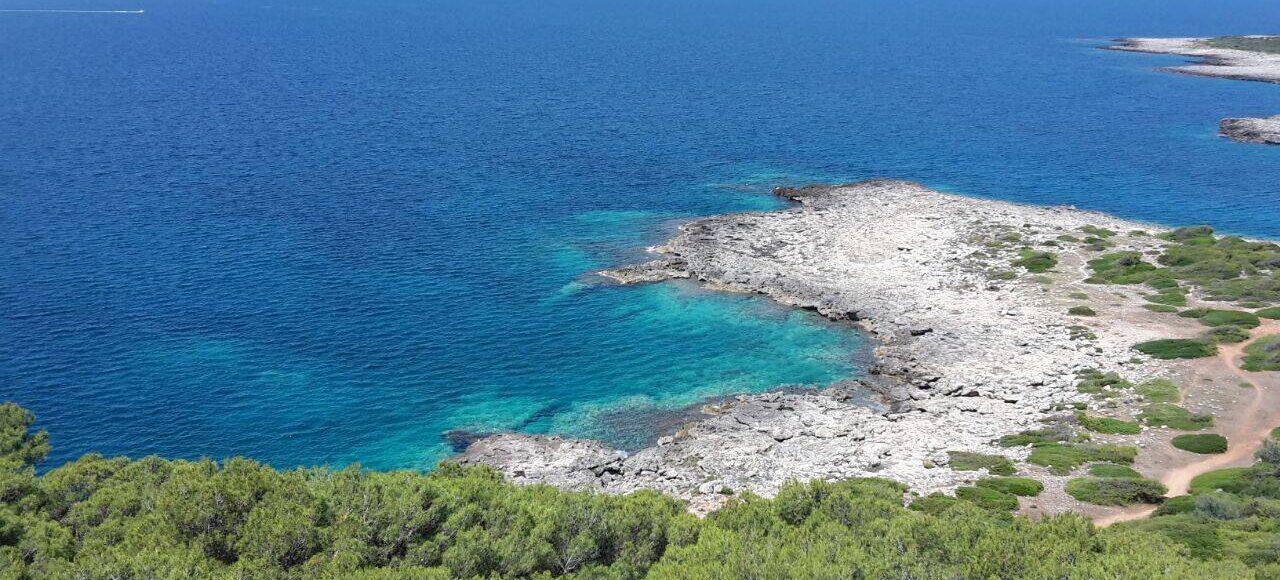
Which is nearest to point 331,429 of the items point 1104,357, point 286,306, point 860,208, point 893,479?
point 286,306

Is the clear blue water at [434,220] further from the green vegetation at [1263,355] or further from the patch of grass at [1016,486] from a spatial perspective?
the green vegetation at [1263,355]

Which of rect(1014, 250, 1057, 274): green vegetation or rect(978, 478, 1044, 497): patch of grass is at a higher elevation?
rect(1014, 250, 1057, 274): green vegetation

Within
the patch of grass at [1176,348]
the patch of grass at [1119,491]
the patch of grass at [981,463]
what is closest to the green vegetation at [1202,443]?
the patch of grass at [1119,491]

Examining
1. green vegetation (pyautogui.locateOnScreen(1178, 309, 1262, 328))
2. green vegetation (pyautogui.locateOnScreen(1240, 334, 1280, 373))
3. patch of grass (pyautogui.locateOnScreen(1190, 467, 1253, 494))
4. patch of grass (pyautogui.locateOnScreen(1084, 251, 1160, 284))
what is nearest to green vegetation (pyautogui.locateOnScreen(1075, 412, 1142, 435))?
patch of grass (pyautogui.locateOnScreen(1190, 467, 1253, 494))

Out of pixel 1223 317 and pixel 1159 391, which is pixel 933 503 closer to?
pixel 1159 391

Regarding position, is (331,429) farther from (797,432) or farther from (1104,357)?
(1104,357)

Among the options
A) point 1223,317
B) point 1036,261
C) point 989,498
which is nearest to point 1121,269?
point 1036,261

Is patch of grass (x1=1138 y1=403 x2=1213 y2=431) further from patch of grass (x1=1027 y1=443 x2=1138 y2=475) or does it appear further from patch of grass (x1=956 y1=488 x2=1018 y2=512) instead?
patch of grass (x1=956 y1=488 x2=1018 y2=512)
